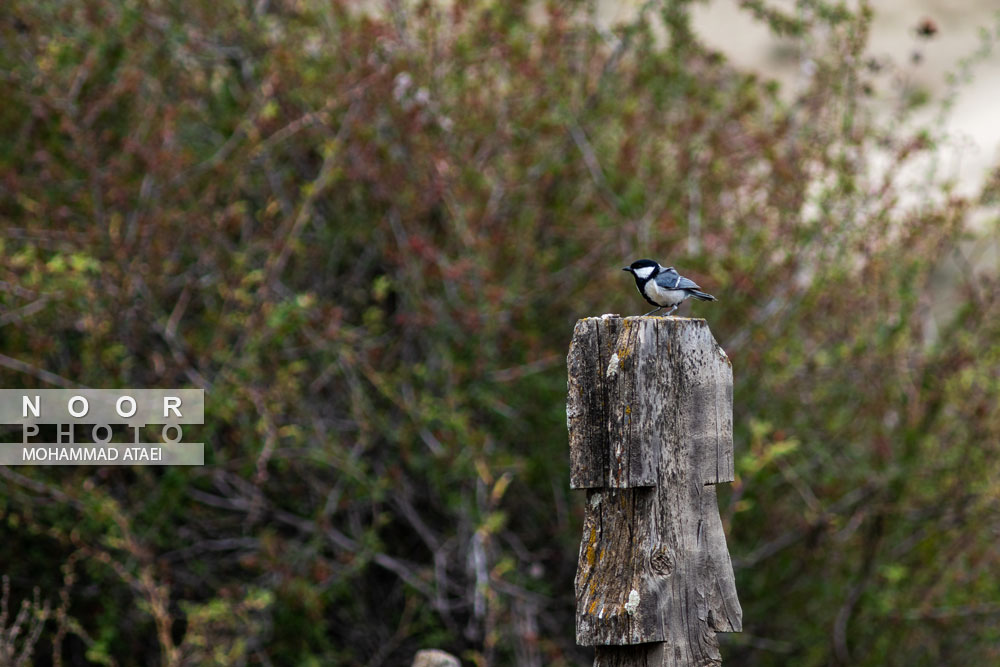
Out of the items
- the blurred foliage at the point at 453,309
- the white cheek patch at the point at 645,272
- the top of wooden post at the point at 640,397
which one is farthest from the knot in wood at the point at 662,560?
the blurred foliage at the point at 453,309

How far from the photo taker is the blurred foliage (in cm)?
554

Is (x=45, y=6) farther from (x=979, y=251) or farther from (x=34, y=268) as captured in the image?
(x=979, y=251)

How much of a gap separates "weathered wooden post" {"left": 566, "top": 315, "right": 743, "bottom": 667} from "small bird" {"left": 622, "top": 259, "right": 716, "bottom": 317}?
452 millimetres

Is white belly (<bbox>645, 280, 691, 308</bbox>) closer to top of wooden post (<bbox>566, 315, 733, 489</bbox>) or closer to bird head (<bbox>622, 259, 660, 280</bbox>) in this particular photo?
bird head (<bbox>622, 259, 660, 280</bbox>)

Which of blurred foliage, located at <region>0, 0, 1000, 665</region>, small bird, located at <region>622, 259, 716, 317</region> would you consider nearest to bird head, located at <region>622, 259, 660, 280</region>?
small bird, located at <region>622, 259, 716, 317</region>

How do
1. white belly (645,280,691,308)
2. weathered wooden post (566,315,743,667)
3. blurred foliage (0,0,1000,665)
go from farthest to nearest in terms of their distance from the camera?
blurred foliage (0,0,1000,665) → white belly (645,280,691,308) → weathered wooden post (566,315,743,667)

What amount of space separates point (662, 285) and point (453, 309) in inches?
116

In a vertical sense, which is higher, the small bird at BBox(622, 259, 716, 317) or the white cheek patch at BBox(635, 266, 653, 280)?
the white cheek patch at BBox(635, 266, 653, 280)

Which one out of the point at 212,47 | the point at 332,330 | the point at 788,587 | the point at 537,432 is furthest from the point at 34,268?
the point at 788,587

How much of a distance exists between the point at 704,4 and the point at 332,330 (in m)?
3.03

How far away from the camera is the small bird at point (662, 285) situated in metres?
3.03

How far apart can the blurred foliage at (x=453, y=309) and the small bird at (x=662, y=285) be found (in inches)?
93.3

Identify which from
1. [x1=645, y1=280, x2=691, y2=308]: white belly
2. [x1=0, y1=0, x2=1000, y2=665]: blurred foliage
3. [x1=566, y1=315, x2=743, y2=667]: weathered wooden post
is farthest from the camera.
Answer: [x1=0, y1=0, x2=1000, y2=665]: blurred foliage

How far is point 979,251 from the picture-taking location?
21.0 ft
